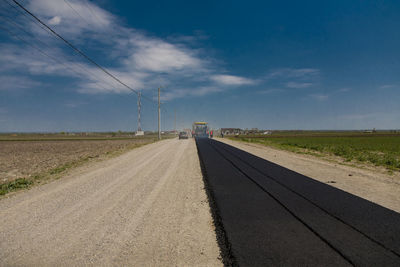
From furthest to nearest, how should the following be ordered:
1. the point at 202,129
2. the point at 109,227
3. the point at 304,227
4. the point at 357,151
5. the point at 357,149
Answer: the point at 202,129, the point at 357,149, the point at 357,151, the point at 109,227, the point at 304,227

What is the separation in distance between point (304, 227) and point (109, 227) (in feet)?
12.2

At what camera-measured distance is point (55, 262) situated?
3.47 meters

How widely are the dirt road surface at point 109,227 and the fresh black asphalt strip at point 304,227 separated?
56cm

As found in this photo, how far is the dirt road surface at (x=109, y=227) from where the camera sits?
3.58m

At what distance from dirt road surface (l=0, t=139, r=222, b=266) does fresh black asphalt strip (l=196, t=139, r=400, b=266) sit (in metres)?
0.56

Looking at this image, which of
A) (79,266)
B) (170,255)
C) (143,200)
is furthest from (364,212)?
(79,266)

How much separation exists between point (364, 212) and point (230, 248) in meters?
3.68

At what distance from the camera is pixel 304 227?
457 cm

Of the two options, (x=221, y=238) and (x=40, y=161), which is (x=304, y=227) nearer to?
(x=221, y=238)

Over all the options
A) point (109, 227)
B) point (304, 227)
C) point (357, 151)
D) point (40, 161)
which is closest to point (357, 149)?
point (357, 151)

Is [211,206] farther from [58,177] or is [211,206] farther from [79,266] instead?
[58,177]

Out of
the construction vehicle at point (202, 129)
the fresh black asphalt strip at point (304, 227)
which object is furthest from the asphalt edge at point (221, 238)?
the construction vehicle at point (202, 129)

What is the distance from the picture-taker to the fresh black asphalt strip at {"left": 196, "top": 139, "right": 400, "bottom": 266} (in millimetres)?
3449

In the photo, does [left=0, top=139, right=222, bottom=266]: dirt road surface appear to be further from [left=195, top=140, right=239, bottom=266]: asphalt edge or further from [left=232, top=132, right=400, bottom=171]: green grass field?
[left=232, top=132, right=400, bottom=171]: green grass field
